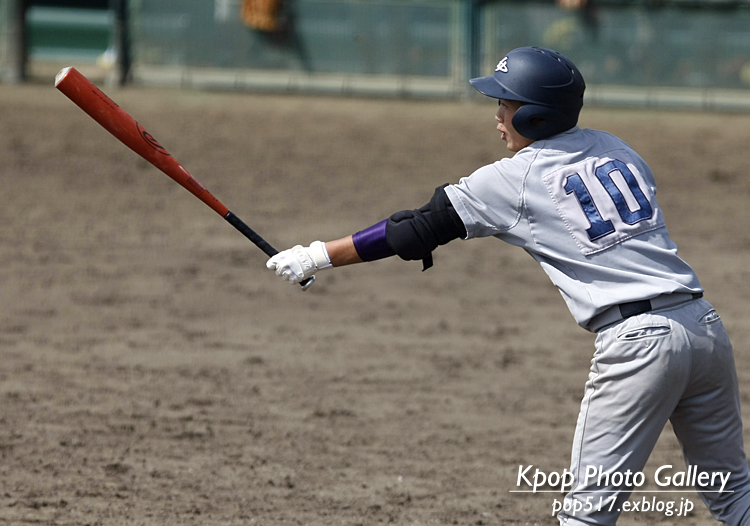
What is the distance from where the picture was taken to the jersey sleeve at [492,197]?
2846 mm

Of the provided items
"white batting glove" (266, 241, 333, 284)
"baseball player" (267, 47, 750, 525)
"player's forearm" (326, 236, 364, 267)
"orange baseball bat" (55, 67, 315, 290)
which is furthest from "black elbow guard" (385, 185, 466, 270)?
"orange baseball bat" (55, 67, 315, 290)

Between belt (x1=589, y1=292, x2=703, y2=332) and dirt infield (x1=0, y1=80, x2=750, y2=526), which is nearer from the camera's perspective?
belt (x1=589, y1=292, x2=703, y2=332)

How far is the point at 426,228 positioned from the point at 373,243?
0.19m

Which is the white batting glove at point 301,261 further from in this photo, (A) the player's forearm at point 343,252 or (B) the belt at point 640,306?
(B) the belt at point 640,306

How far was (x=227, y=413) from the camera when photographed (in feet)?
16.1

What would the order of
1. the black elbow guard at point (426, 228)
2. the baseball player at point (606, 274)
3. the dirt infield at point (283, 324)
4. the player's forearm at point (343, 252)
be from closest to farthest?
1. the baseball player at point (606, 274)
2. the black elbow guard at point (426, 228)
3. the player's forearm at point (343, 252)
4. the dirt infield at point (283, 324)

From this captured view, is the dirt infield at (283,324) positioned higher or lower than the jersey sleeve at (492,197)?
lower

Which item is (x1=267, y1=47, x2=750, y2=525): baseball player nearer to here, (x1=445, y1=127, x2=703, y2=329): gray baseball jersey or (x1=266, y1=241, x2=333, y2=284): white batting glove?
(x1=445, y1=127, x2=703, y2=329): gray baseball jersey

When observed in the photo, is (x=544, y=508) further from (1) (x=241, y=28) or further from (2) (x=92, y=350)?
(1) (x=241, y=28)

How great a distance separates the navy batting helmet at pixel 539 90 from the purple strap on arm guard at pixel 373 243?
0.55 m

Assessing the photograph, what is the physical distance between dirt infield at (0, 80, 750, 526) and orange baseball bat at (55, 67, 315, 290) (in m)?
1.19

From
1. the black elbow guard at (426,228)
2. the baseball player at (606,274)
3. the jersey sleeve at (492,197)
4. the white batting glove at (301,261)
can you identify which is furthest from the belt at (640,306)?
the white batting glove at (301,261)

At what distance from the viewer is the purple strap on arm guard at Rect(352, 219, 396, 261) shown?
9.91ft

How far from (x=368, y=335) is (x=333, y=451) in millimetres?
1934
